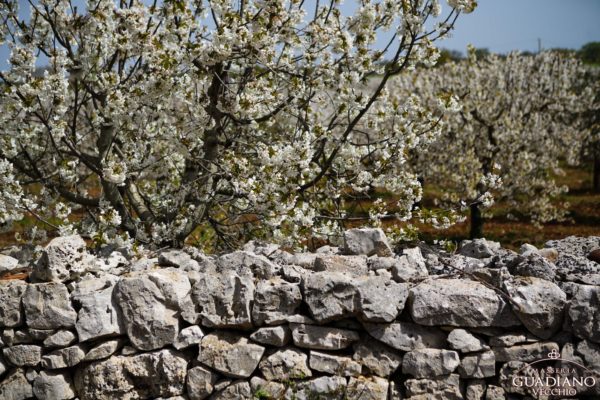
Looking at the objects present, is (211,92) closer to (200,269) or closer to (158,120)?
(158,120)

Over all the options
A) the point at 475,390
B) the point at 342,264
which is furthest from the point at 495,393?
the point at 342,264

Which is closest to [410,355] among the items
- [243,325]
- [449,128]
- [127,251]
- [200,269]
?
[243,325]

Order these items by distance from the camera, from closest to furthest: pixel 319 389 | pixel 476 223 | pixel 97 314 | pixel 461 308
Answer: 1. pixel 461 308
2. pixel 319 389
3. pixel 97 314
4. pixel 476 223

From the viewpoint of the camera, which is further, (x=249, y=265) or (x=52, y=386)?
(x=249, y=265)

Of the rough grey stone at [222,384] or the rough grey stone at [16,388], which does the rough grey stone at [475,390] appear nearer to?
the rough grey stone at [222,384]

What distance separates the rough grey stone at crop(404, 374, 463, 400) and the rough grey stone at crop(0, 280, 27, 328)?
9.70ft

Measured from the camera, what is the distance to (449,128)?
13.4 metres

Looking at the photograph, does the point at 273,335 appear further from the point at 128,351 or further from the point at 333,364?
the point at 128,351

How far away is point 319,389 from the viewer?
4.09 meters

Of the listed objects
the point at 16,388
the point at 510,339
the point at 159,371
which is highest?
the point at 510,339

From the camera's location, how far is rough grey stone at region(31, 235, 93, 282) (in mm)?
4371

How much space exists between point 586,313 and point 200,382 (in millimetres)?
2715

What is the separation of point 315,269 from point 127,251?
66.1 inches

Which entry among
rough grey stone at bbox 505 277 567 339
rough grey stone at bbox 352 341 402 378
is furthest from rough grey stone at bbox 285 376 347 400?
rough grey stone at bbox 505 277 567 339
